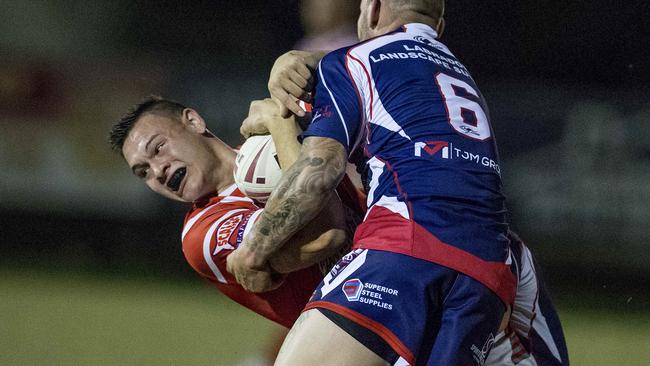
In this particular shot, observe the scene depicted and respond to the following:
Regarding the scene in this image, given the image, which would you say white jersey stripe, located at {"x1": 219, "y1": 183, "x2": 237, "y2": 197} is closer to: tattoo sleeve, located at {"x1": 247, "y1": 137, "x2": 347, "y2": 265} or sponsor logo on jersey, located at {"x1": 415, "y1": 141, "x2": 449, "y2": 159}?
tattoo sleeve, located at {"x1": 247, "y1": 137, "x2": 347, "y2": 265}

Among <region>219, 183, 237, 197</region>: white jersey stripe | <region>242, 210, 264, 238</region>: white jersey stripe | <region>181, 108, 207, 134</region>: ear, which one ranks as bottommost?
<region>219, 183, 237, 197</region>: white jersey stripe

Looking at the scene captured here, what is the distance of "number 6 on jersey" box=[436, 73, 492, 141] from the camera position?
2.78m

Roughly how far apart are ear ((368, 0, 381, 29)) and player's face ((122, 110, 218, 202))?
39.2 inches

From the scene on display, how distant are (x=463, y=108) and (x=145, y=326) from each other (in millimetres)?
3689

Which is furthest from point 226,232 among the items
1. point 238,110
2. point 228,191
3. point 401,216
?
point 238,110

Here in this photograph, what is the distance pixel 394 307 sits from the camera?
→ 8.38 feet

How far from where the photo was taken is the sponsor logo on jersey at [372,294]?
2.55 meters

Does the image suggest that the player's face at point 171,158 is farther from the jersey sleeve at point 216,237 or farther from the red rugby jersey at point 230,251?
the jersey sleeve at point 216,237

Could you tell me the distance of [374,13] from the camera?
309 centimetres

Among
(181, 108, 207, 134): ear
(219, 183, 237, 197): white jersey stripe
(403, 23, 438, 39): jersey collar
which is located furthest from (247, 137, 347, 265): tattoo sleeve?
(181, 108, 207, 134): ear

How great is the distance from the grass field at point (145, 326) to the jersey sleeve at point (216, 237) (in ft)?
7.29

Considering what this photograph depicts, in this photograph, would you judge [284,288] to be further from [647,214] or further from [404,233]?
[647,214]

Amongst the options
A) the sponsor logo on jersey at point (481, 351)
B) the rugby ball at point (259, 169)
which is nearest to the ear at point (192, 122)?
the rugby ball at point (259, 169)

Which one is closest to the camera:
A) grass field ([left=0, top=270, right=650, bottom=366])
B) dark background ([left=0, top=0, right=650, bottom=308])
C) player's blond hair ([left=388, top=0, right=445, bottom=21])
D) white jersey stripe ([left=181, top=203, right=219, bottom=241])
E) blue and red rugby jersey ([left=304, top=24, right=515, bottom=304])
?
blue and red rugby jersey ([left=304, top=24, right=515, bottom=304])
